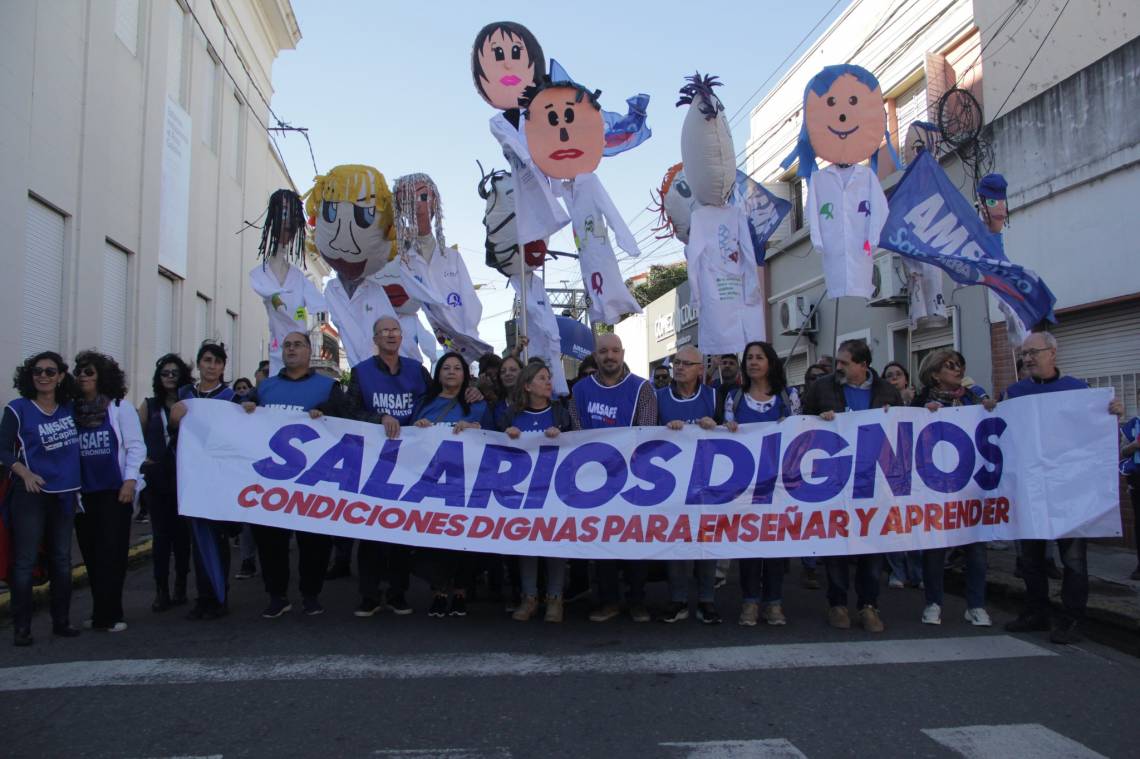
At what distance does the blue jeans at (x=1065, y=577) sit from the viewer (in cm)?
527

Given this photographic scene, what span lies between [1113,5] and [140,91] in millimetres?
14664

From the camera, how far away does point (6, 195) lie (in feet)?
33.5

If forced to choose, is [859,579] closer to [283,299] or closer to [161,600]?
[161,600]

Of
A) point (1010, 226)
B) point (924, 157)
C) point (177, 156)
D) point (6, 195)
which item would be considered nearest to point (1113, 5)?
point (1010, 226)

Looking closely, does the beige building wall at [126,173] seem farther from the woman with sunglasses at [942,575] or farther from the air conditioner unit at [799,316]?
the air conditioner unit at [799,316]

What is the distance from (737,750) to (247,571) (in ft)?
18.7

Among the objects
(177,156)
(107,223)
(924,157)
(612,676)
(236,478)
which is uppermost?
(177,156)

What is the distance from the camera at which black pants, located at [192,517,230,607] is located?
5.80 m

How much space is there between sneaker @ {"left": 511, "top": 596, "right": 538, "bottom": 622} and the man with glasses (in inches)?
121

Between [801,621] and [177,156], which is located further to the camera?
[177,156]

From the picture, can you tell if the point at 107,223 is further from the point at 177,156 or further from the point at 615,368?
the point at 615,368

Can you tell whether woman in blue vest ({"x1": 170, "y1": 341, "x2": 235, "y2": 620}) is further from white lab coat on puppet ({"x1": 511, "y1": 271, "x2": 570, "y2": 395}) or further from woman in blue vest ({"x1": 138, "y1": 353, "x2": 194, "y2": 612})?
white lab coat on puppet ({"x1": 511, "y1": 271, "x2": 570, "y2": 395})

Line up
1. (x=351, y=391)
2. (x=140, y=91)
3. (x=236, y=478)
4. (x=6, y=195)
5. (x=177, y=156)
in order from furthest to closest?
1. (x=177, y=156)
2. (x=140, y=91)
3. (x=6, y=195)
4. (x=351, y=391)
5. (x=236, y=478)

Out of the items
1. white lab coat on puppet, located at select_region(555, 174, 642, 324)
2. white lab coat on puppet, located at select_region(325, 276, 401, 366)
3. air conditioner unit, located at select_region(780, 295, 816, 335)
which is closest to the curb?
white lab coat on puppet, located at select_region(325, 276, 401, 366)
